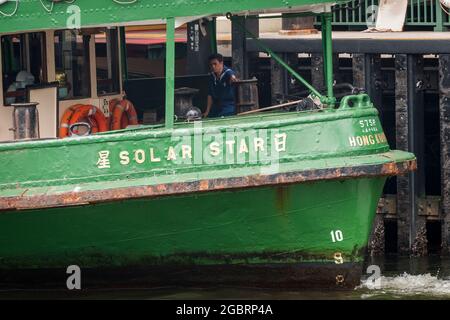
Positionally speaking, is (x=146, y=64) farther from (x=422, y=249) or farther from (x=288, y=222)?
(x=288, y=222)

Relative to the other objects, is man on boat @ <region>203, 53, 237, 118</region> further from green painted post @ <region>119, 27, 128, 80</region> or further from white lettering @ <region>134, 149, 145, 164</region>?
white lettering @ <region>134, 149, 145, 164</region>

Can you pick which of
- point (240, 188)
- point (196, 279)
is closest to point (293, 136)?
point (240, 188)

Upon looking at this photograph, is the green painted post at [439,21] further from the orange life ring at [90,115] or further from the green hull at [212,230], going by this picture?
the orange life ring at [90,115]

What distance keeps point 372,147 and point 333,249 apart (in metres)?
1.02

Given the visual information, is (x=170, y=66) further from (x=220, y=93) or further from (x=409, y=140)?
(x=409, y=140)

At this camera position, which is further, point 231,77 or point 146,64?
point 146,64

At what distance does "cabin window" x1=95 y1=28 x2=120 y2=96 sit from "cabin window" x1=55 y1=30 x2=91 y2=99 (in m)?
0.38

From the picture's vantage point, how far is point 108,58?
15336 millimetres

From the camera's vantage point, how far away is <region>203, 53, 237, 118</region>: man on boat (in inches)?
598

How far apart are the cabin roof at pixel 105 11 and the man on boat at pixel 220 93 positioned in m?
2.05

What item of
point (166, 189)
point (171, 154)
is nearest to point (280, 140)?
point (171, 154)

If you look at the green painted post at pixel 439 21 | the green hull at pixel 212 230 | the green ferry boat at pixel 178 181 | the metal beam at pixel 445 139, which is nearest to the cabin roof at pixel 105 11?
the green ferry boat at pixel 178 181

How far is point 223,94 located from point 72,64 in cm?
157
